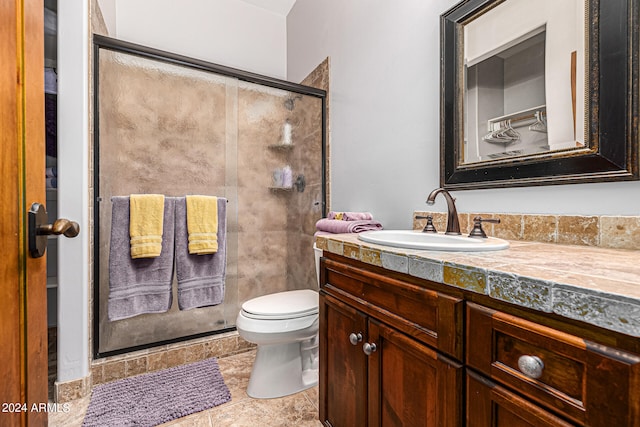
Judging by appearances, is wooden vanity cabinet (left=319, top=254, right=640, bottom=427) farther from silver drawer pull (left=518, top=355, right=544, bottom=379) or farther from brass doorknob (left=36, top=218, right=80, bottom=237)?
brass doorknob (left=36, top=218, right=80, bottom=237)

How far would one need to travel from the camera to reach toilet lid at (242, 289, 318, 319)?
4.92 ft

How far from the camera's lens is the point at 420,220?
1418mm

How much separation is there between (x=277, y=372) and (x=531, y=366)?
1332 mm

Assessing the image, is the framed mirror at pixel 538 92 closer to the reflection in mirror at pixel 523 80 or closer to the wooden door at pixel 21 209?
the reflection in mirror at pixel 523 80

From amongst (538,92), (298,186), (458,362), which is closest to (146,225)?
(298,186)

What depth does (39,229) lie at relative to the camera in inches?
21.5

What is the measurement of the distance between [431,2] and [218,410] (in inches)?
83.2

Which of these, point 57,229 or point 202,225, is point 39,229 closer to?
point 57,229

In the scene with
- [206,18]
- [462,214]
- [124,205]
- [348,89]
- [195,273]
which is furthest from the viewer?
[206,18]

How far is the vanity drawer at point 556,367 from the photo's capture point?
0.42m

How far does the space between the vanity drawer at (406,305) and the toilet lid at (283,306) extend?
49 centimetres

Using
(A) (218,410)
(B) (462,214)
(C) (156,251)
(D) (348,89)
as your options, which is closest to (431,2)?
(D) (348,89)

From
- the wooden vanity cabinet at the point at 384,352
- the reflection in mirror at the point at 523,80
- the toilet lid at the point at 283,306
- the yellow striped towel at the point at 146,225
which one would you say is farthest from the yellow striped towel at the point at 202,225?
the reflection in mirror at the point at 523,80

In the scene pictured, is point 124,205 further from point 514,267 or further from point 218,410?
point 514,267
